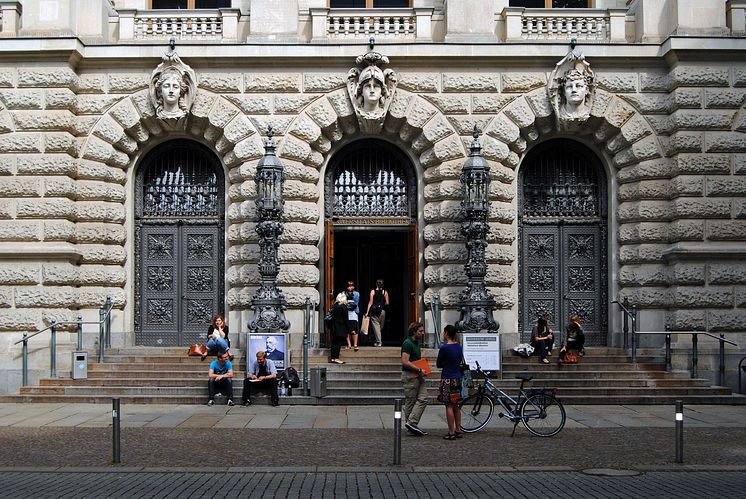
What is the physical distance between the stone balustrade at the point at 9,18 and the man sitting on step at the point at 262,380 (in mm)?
10369

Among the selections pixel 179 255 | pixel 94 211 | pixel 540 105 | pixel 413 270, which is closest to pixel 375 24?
pixel 540 105

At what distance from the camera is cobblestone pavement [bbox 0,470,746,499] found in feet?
38.9

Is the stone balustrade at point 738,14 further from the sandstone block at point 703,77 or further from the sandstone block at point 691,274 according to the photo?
the sandstone block at point 691,274

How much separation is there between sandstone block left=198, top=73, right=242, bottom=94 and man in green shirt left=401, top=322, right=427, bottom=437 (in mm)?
10125

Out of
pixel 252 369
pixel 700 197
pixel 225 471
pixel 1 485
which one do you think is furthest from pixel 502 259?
pixel 1 485

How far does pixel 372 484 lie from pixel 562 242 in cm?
1395

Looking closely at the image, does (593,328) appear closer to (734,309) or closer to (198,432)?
(734,309)

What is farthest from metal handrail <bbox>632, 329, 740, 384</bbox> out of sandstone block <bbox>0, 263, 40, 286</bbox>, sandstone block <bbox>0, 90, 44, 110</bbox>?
sandstone block <bbox>0, 90, 44, 110</bbox>

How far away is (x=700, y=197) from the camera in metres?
23.7

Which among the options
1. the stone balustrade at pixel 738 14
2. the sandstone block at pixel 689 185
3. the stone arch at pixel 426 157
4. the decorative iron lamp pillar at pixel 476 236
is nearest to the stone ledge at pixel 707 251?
the sandstone block at pixel 689 185

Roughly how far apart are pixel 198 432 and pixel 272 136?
359 inches

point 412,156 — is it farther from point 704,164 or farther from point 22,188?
point 22,188

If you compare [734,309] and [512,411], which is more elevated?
[734,309]

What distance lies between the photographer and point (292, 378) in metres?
21.3
